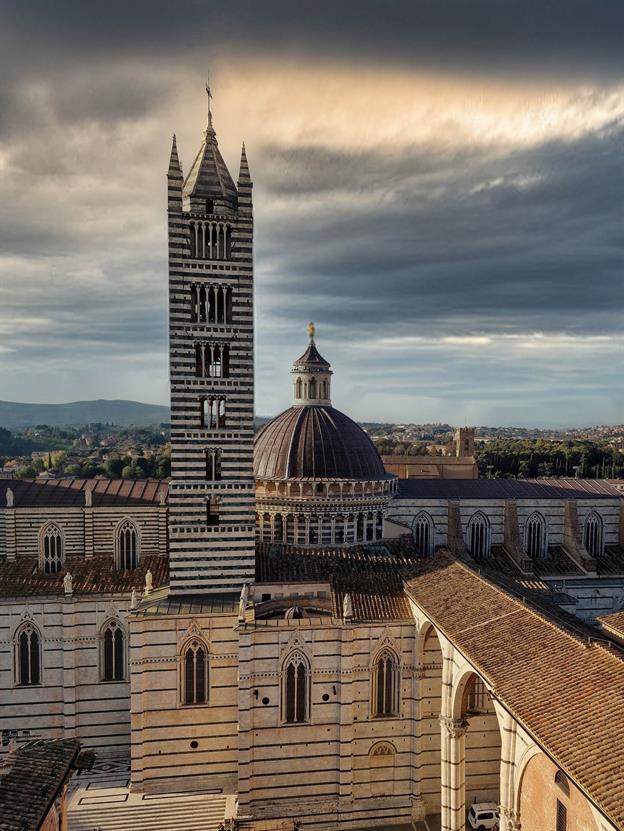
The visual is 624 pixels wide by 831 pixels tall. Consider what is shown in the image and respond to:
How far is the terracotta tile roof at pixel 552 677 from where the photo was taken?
12.1 meters

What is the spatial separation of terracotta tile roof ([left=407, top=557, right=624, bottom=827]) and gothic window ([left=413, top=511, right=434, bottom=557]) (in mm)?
11217

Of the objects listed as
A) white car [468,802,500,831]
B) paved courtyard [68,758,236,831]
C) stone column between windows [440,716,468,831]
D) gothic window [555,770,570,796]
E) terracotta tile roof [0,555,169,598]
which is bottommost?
white car [468,802,500,831]

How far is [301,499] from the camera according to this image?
30.3 metres

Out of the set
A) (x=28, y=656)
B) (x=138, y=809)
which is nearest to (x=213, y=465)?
(x=28, y=656)

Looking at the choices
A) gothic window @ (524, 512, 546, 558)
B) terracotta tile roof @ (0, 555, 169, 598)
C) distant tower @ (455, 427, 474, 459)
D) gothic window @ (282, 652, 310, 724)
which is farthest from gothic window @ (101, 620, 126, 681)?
distant tower @ (455, 427, 474, 459)

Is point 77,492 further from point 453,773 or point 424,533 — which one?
point 453,773

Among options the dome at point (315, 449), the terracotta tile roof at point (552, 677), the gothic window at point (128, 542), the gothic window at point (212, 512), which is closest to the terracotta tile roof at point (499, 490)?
the dome at point (315, 449)

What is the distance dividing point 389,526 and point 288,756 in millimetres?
12378

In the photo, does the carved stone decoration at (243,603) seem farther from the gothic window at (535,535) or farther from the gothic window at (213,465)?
the gothic window at (535,535)

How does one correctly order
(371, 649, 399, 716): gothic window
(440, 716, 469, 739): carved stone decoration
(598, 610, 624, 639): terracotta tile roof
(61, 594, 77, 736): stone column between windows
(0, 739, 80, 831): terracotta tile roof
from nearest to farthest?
(0, 739, 80, 831): terracotta tile roof
(598, 610, 624, 639): terracotta tile roof
(440, 716, 469, 739): carved stone decoration
(371, 649, 399, 716): gothic window
(61, 594, 77, 736): stone column between windows

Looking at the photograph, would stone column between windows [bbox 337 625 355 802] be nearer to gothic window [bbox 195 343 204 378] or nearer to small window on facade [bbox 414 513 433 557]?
small window on facade [bbox 414 513 433 557]

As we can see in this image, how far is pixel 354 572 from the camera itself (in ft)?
89.8

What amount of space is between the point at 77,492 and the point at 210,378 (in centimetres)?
1308

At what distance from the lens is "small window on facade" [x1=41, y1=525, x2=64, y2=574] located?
104 feet
